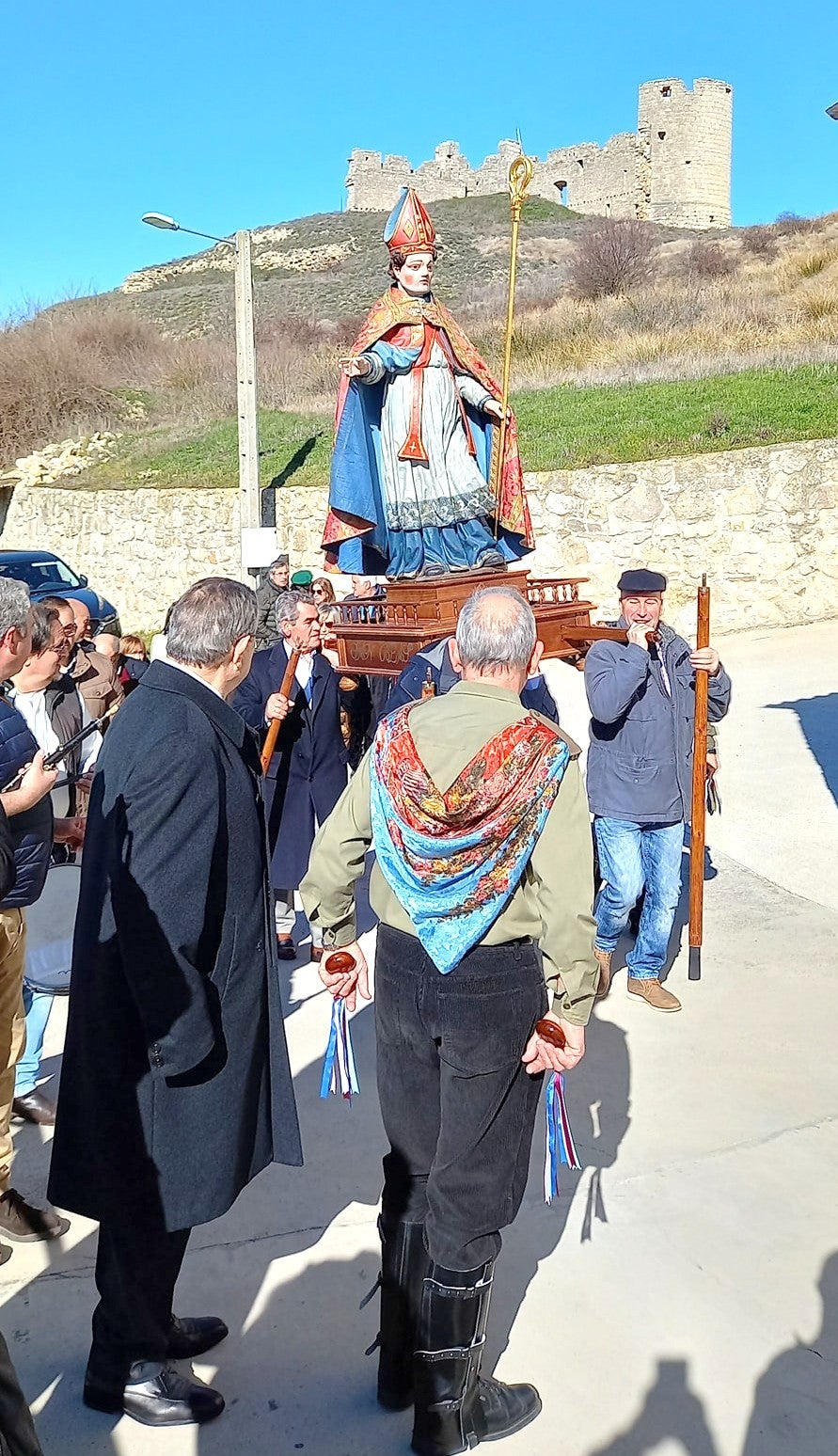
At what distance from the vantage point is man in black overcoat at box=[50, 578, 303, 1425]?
244 centimetres

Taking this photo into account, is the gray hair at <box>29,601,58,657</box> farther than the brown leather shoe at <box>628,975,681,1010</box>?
No

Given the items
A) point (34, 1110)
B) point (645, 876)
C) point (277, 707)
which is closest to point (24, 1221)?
point (34, 1110)

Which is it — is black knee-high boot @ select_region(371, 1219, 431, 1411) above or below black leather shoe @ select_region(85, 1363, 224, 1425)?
above

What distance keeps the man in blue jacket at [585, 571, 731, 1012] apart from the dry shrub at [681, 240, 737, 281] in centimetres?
2696

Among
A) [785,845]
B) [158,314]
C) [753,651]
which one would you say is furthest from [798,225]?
[785,845]

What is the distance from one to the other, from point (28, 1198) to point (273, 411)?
19.6 metres

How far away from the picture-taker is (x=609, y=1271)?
10.4 ft

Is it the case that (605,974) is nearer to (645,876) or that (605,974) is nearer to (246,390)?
(645,876)

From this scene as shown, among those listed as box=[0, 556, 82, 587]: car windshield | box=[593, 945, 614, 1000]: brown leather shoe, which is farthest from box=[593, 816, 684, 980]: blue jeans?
box=[0, 556, 82, 587]: car windshield

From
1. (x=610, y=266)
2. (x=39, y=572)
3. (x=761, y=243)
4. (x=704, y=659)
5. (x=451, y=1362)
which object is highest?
(x=761, y=243)

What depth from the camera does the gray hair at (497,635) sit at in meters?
2.52

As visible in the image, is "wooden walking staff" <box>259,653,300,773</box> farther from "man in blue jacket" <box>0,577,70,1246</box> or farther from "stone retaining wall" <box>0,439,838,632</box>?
"stone retaining wall" <box>0,439,838,632</box>

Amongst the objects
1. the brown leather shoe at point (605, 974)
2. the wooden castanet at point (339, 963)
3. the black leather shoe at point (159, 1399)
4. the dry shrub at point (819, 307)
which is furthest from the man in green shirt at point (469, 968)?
the dry shrub at point (819, 307)

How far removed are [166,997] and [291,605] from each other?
3079 millimetres
